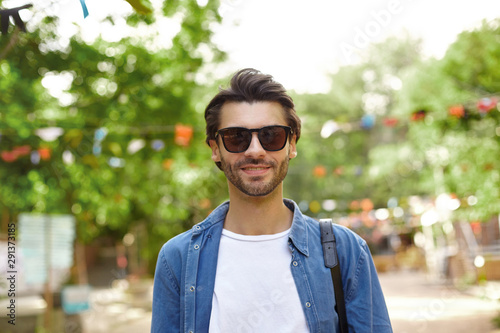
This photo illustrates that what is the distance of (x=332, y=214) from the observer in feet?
112

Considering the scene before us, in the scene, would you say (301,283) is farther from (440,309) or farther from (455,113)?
(440,309)

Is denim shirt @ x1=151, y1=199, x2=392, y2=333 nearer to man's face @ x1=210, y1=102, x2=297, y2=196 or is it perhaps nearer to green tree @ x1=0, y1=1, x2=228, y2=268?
man's face @ x1=210, y1=102, x2=297, y2=196

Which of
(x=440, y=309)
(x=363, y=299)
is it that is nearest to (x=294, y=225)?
(x=363, y=299)

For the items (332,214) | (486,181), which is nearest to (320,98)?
(332,214)

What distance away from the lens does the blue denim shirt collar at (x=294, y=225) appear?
2264mm

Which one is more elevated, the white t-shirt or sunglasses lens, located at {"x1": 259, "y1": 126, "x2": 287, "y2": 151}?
sunglasses lens, located at {"x1": 259, "y1": 126, "x2": 287, "y2": 151}

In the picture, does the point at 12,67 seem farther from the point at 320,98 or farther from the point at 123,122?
the point at 320,98

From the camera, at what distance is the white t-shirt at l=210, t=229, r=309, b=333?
2135mm

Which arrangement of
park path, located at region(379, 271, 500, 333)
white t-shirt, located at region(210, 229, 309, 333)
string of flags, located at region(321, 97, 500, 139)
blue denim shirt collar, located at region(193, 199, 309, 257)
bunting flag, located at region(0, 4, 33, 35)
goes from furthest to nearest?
1. park path, located at region(379, 271, 500, 333)
2. string of flags, located at region(321, 97, 500, 139)
3. bunting flag, located at region(0, 4, 33, 35)
4. blue denim shirt collar, located at region(193, 199, 309, 257)
5. white t-shirt, located at region(210, 229, 309, 333)

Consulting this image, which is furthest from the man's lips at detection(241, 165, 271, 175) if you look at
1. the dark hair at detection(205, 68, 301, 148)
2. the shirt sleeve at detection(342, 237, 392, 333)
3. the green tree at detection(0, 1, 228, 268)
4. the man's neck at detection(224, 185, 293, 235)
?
the green tree at detection(0, 1, 228, 268)

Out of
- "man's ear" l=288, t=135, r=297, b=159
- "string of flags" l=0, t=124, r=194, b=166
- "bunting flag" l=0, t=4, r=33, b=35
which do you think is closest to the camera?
"man's ear" l=288, t=135, r=297, b=159

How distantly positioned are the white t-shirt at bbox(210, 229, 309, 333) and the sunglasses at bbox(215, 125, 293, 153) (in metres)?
0.39

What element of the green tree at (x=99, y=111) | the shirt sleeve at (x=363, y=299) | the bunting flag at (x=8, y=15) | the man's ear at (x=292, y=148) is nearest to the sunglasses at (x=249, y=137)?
the man's ear at (x=292, y=148)

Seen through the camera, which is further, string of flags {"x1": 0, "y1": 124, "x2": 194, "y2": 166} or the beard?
string of flags {"x1": 0, "y1": 124, "x2": 194, "y2": 166}
